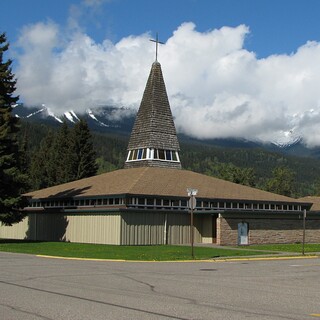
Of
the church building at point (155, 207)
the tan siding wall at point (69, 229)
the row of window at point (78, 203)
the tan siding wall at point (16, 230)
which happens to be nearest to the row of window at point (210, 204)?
the church building at point (155, 207)

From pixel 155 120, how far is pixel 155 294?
37.9 m

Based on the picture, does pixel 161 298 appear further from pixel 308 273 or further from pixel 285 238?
pixel 285 238

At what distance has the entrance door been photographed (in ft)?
131

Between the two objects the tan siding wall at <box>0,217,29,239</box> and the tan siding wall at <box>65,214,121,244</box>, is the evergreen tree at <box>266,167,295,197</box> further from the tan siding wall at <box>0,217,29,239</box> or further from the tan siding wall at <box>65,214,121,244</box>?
the tan siding wall at <box>65,214,121,244</box>

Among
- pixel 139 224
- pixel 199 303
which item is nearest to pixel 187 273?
pixel 199 303

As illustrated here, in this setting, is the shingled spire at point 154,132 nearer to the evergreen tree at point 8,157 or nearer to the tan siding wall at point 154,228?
the tan siding wall at point 154,228

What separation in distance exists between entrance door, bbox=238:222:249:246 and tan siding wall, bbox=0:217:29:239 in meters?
19.1

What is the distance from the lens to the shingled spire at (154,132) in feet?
161

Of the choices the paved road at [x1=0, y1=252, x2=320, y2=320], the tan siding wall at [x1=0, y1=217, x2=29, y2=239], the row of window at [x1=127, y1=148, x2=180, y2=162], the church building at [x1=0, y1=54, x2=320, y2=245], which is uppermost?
Result: the row of window at [x1=127, y1=148, x2=180, y2=162]

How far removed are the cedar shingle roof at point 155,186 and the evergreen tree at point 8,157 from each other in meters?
6.16

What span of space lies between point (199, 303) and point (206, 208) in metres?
31.0

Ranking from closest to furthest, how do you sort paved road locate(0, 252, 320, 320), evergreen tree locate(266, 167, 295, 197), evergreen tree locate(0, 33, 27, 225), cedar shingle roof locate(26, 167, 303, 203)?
paved road locate(0, 252, 320, 320) → evergreen tree locate(0, 33, 27, 225) → cedar shingle roof locate(26, 167, 303, 203) → evergreen tree locate(266, 167, 295, 197)

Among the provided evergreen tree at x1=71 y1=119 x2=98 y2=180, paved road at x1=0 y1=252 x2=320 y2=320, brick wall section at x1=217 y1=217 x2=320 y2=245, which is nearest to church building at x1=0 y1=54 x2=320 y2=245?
brick wall section at x1=217 y1=217 x2=320 y2=245

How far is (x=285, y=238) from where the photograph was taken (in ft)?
140
